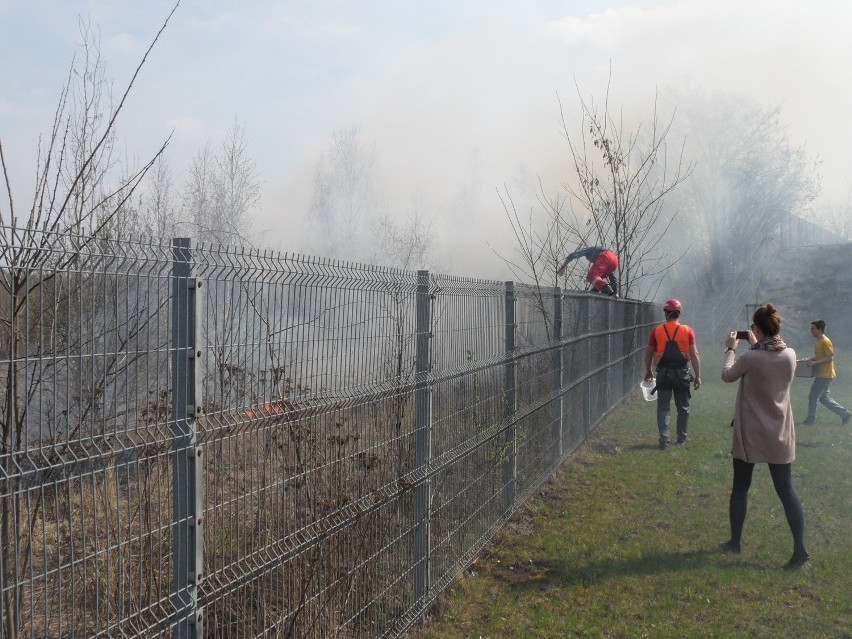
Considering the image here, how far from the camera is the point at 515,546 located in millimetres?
6199

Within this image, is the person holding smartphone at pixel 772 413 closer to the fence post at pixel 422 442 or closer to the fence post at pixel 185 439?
the fence post at pixel 422 442

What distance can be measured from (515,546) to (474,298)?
1.96 m

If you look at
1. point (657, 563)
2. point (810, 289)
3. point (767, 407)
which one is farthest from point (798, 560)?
point (810, 289)

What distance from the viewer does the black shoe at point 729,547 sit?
6.04 metres

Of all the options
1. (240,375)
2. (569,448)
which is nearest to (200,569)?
(240,375)

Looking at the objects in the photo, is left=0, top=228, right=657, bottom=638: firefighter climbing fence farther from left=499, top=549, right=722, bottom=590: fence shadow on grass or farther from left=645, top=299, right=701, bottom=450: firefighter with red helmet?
left=645, top=299, right=701, bottom=450: firefighter with red helmet

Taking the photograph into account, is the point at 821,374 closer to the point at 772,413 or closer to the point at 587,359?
the point at 587,359

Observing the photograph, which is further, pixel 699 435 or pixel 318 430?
pixel 699 435

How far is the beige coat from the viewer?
18.7 feet

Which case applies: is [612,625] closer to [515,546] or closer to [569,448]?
[515,546]

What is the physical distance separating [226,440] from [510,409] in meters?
3.86

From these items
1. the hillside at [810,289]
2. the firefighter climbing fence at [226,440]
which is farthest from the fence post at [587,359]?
the hillside at [810,289]

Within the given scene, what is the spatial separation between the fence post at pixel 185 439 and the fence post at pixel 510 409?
3.82 m

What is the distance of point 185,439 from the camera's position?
8.06 ft
